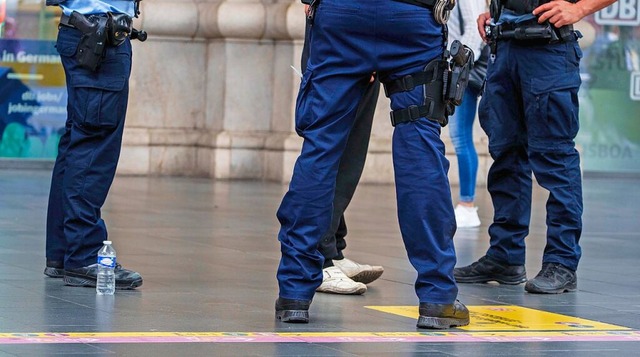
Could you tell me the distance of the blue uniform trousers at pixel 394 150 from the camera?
5883 mm

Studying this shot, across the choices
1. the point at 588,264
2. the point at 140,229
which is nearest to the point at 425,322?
the point at 588,264

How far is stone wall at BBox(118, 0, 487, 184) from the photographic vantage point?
14211 millimetres

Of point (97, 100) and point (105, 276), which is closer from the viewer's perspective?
point (105, 276)

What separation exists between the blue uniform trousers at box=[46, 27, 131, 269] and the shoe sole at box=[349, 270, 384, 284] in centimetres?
118

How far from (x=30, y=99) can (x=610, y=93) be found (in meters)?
6.20

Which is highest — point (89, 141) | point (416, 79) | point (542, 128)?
point (416, 79)

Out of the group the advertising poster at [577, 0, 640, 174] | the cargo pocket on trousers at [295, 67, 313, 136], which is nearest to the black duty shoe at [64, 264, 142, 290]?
the cargo pocket on trousers at [295, 67, 313, 136]

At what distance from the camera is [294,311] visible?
588 cm

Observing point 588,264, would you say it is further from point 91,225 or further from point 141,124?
point 141,124

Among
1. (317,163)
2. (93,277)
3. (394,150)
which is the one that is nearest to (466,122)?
(93,277)

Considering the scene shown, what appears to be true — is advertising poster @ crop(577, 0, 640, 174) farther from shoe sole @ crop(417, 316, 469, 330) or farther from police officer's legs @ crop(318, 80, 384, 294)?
shoe sole @ crop(417, 316, 469, 330)

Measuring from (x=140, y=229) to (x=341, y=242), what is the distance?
7.52 feet

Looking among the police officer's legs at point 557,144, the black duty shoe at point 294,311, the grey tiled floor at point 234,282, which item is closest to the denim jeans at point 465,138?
the grey tiled floor at point 234,282

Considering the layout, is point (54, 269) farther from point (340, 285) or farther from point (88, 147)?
point (340, 285)
